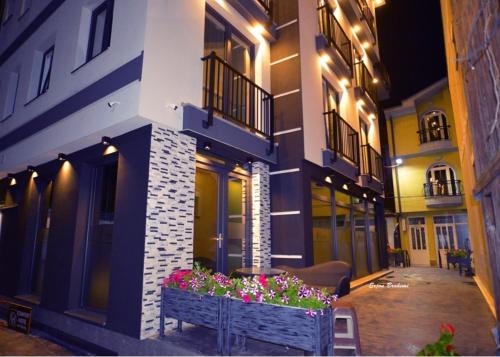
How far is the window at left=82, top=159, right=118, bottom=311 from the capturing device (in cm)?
500

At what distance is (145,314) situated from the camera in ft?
13.3

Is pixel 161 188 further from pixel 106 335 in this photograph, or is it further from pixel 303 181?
pixel 303 181

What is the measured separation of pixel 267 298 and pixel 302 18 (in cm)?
664

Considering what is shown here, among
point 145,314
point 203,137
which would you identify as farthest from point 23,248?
point 203,137

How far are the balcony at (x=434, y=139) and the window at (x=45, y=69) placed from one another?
17561 mm

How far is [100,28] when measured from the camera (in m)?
5.81

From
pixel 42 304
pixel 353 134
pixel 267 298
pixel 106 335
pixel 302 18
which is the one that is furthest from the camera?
pixel 353 134

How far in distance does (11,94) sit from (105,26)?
14.1 ft

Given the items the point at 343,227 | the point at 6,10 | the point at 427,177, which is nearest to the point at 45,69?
the point at 6,10

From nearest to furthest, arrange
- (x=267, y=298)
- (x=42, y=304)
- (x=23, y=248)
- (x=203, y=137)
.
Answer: (x=267, y=298), (x=203, y=137), (x=42, y=304), (x=23, y=248)

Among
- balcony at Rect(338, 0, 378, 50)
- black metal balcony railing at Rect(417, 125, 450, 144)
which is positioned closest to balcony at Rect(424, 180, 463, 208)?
black metal balcony railing at Rect(417, 125, 450, 144)

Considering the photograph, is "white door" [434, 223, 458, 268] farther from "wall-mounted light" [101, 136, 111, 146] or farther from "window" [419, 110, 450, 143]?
"wall-mounted light" [101, 136, 111, 146]

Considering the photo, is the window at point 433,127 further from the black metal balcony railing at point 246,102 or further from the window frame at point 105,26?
the window frame at point 105,26

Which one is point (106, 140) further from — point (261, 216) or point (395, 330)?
point (395, 330)
